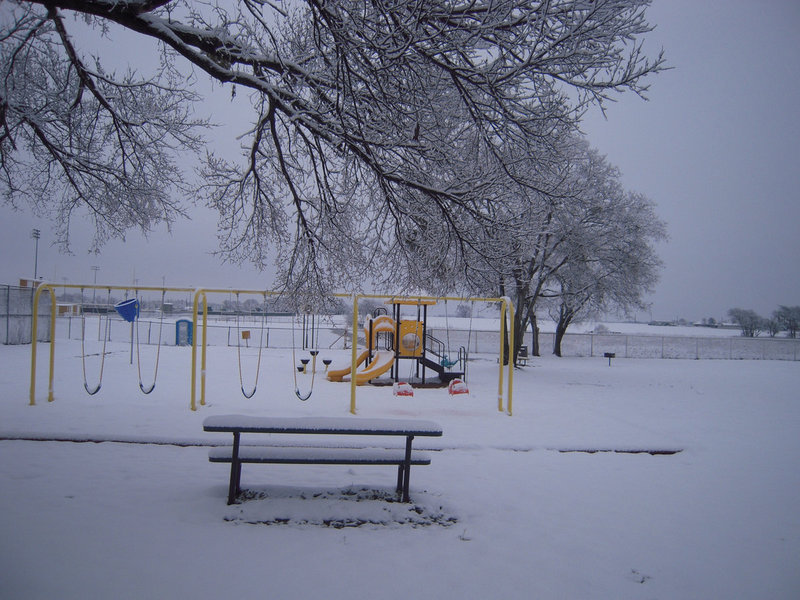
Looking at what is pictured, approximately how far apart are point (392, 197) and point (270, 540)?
389 cm

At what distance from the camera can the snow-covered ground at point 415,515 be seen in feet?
10.5

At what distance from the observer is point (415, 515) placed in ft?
14.1

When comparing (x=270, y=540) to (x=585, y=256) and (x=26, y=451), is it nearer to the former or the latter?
(x=26, y=451)

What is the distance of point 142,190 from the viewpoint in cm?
801

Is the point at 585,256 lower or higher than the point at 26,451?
higher

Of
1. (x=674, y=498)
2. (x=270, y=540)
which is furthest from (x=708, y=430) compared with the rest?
(x=270, y=540)

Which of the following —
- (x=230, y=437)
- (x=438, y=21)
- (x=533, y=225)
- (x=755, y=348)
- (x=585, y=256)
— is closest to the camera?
(x=438, y=21)

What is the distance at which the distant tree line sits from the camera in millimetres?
55094

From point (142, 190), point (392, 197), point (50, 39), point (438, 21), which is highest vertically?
point (50, 39)

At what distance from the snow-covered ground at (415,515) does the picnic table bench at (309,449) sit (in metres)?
0.42

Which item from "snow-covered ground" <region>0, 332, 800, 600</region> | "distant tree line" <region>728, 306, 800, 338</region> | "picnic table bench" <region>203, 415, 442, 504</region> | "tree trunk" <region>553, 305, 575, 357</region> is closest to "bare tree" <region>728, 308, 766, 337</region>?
"distant tree line" <region>728, 306, 800, 338</region>

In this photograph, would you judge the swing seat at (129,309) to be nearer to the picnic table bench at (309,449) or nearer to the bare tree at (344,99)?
the bare tree at (344,99)

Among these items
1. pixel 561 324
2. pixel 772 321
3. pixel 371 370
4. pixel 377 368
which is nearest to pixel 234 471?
pixel 371 370

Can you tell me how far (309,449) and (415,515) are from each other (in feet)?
3.99
